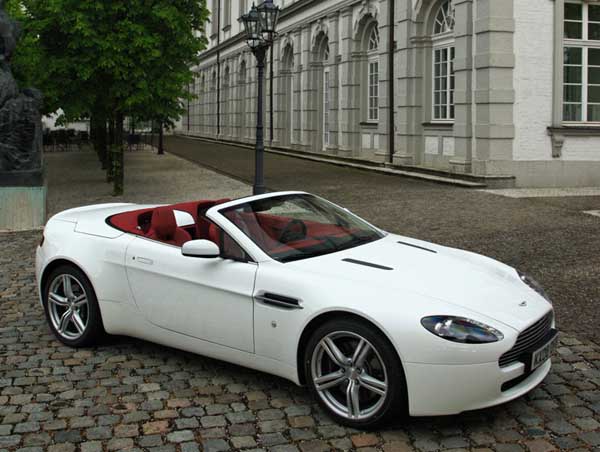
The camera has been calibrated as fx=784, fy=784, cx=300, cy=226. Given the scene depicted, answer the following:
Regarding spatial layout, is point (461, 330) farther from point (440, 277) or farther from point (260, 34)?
point (260, 34)

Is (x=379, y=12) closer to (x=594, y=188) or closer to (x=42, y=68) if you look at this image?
(x=594, y=188)

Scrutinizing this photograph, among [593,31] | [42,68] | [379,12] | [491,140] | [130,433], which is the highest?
[379,12]

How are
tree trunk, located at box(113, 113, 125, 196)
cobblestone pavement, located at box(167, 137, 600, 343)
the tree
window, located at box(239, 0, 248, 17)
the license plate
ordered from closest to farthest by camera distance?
the license plate, cobblestone pavement, located at box(167, 137, 600, 343), the tree, tree trunk, located at box(113, 113, 125, 196), window, located at box(239, 0, 248, 17)

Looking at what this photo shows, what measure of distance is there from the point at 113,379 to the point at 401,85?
18.5 meters

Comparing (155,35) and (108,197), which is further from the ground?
(155,35)

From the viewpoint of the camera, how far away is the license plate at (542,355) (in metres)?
4.35

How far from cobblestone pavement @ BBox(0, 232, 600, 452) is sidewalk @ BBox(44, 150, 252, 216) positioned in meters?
9.71

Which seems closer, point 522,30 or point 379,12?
point 522,30

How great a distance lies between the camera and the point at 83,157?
3438 cm

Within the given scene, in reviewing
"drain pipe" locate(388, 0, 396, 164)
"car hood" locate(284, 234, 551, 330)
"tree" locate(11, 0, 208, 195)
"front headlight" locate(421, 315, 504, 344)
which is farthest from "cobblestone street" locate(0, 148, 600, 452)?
"drain pipe" locate(388, 0, 396, 164)

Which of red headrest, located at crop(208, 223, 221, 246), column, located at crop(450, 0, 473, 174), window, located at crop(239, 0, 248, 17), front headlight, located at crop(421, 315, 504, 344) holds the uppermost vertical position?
window, located at crop(239, 0, 248, 17)

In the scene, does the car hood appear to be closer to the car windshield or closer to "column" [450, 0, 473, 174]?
the car windshield

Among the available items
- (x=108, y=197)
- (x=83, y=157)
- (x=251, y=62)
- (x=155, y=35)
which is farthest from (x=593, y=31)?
(x=251, y=62)

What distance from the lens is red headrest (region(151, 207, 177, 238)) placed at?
5.54 metres
